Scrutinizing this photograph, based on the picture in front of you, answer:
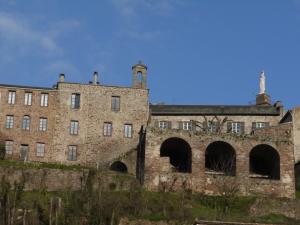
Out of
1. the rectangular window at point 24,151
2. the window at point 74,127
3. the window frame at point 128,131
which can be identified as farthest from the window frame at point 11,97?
the window frame at point 128,131

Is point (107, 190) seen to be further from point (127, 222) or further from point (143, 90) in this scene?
point (143, 90)

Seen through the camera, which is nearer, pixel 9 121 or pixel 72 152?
pixel 72 152

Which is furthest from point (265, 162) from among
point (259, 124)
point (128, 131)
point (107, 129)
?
point (107, 129)

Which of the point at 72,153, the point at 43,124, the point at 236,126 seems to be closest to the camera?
the point at 72,153

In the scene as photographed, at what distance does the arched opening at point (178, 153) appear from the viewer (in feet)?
196

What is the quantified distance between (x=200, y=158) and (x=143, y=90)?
13793 millimetres

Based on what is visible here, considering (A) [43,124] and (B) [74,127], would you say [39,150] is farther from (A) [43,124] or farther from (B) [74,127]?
(B) [74,127]

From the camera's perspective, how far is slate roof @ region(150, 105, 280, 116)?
70438mm

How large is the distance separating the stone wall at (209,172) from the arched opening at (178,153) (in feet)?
2.49

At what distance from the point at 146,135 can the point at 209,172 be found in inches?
235

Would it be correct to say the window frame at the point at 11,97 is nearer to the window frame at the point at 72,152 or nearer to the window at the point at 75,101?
the window at the point at 75,101

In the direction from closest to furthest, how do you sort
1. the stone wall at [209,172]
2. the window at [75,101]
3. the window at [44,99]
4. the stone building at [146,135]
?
the stone wall at [209,172] < the stone building at [146,135] < the window at [44,99] < the window at [75,101]

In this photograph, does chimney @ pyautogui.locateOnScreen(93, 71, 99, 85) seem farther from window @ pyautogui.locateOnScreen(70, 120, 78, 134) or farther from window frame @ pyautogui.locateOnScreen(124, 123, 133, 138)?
window frame @ pyautogui.locateOnScreen(124, 123, 133, 138)

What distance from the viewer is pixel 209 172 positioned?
59031 mm
